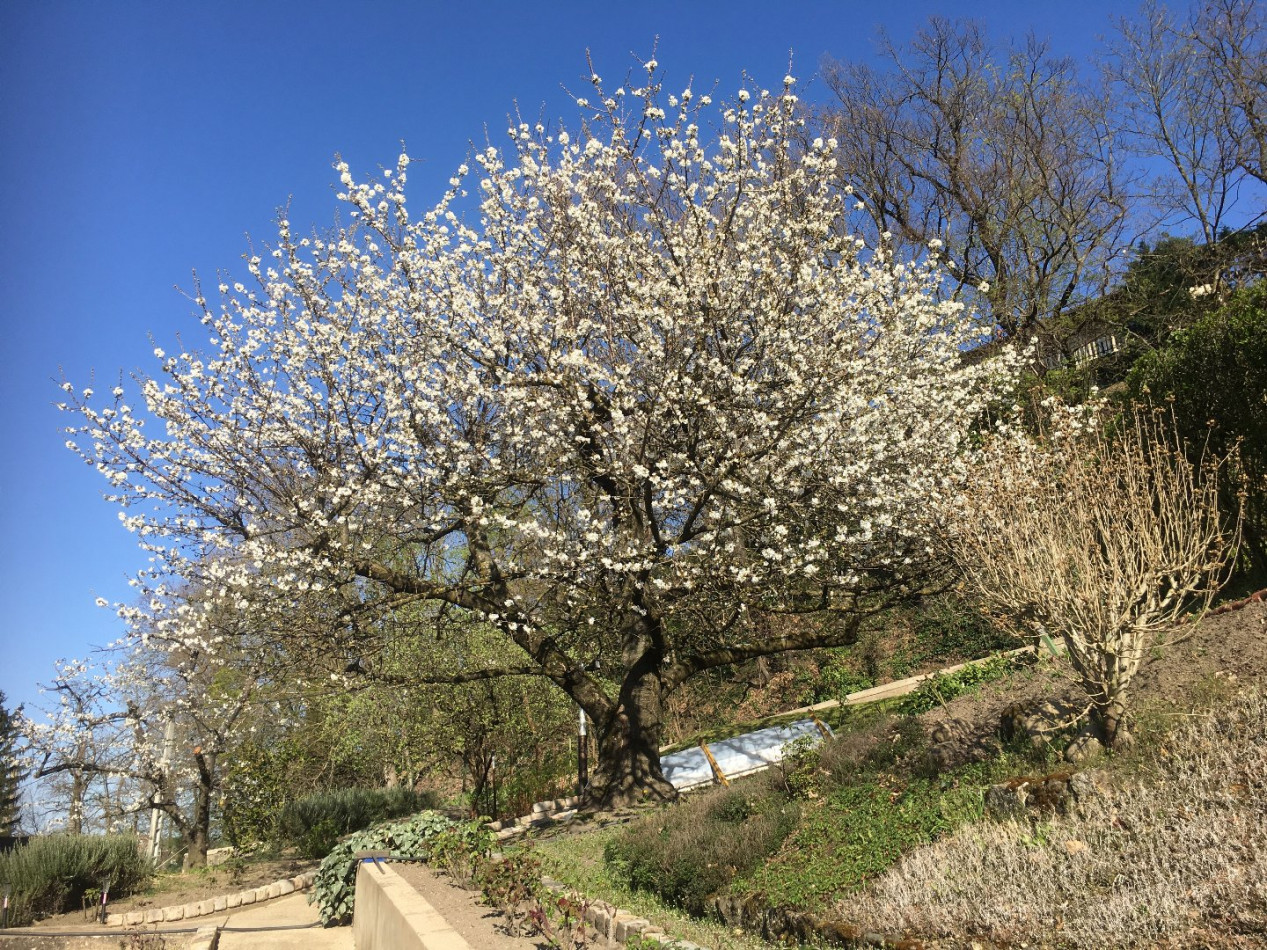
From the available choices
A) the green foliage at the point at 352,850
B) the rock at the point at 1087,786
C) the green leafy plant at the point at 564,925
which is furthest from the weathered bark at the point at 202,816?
the rock at the point at 1087,786

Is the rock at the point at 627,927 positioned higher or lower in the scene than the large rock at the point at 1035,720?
lower

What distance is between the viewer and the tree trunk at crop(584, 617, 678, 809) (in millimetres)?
10828

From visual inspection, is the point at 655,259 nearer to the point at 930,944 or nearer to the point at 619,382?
the point at 619,382

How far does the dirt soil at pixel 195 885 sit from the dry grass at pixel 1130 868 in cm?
1138

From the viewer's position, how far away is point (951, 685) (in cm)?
880

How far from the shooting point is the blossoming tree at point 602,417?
968 cm

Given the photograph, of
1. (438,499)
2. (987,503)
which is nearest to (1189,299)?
(987,503)

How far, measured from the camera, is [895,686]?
14.4 metres

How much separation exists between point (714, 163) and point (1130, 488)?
6684mm

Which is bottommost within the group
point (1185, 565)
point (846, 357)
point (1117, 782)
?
point (1117, 782)

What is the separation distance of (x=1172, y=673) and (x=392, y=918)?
6.09m

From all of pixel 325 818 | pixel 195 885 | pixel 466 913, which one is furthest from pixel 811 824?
pixel 195 885

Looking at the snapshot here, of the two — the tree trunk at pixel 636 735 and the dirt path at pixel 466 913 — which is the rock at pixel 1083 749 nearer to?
the dirt path at pixel 466 913

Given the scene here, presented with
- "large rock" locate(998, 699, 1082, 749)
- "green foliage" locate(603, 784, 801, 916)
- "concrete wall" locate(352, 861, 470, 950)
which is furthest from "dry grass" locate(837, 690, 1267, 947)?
"concrete wall" locate(352, 861, 470, 950)
